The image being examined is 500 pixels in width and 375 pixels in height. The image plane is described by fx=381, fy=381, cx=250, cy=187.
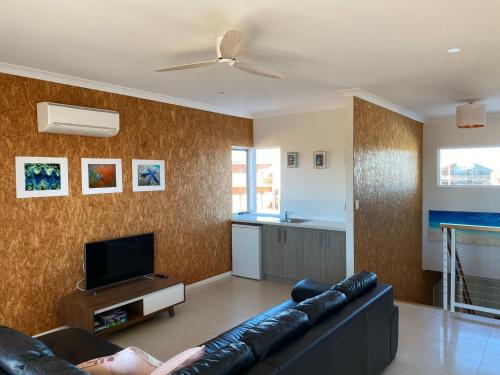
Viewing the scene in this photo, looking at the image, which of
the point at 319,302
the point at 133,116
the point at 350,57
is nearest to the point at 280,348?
the point at 319,302

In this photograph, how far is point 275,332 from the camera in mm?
1984

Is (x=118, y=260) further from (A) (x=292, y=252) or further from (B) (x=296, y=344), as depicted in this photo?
(B) (x=296, y=344)

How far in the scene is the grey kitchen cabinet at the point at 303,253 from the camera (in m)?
5.00

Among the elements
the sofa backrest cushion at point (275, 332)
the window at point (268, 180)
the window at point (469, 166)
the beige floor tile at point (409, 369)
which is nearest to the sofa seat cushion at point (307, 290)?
the beige floor tile at point (409, 369)

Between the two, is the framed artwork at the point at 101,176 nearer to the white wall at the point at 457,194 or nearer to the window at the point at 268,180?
the window at the point at 268,180

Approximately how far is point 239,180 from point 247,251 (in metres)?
1.26

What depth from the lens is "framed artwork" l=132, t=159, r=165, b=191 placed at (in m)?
4.45

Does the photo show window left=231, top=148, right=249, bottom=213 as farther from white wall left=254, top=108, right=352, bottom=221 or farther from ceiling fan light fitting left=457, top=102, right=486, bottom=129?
ceiling fan light fitting left=457, top=102, right=486, bottom=129

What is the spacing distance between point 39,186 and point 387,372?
3448 mm

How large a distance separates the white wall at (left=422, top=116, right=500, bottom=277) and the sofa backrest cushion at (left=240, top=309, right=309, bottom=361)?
559cm

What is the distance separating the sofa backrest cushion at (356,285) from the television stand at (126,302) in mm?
2111

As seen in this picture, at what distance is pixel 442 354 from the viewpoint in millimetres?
3223

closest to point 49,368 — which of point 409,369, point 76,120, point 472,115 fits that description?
point 76,120

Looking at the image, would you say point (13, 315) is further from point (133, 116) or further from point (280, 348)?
point (280, 348)
